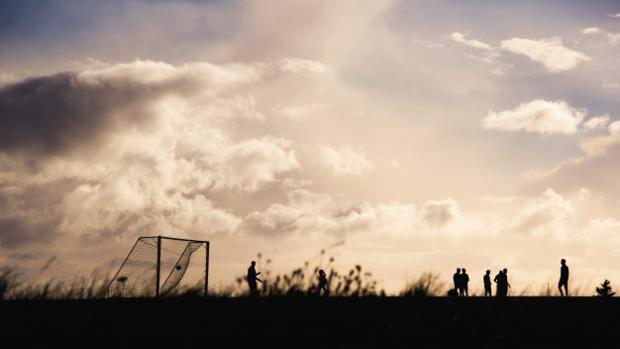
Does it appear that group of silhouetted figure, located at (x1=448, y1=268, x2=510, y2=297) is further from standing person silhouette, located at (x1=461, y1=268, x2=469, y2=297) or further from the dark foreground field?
the dark foreground field

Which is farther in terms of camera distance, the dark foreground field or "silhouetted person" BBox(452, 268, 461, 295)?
"silhouetted person" BBox(452, 268, 461, 295)

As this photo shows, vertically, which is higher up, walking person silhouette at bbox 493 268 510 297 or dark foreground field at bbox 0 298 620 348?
walking person silhouette at bbox 493 268 510 297

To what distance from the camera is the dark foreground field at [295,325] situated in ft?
33.0

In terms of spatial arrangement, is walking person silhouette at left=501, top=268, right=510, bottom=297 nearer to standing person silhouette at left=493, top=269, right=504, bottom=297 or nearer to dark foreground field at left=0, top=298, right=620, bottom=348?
standing person silhouette at left=493, top=269, right=504, bottom=297

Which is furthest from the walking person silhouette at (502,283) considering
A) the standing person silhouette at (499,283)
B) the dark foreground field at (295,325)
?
the dark foreground field at (295,325)

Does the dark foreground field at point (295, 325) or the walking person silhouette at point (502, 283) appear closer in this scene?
the dark foreground field at point (295, 325)

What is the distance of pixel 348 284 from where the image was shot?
1185 centimetres

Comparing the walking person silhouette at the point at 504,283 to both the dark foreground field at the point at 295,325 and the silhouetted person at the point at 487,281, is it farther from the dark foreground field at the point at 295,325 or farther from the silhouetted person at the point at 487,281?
the dark foreground field at the point at 295,325

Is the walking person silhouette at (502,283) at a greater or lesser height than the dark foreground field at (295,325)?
greater

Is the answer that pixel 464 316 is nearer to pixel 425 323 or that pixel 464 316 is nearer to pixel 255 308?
pixel 425 323

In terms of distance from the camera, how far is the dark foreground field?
33.0 feet

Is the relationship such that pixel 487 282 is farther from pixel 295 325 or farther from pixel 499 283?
pixel 295 325

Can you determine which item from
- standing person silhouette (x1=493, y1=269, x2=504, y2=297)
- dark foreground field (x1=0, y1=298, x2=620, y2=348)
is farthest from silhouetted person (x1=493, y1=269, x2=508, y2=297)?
dark foreground field (x1=0, y1=298, x2=620, y2=348)

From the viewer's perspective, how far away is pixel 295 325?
1070 centimetres
